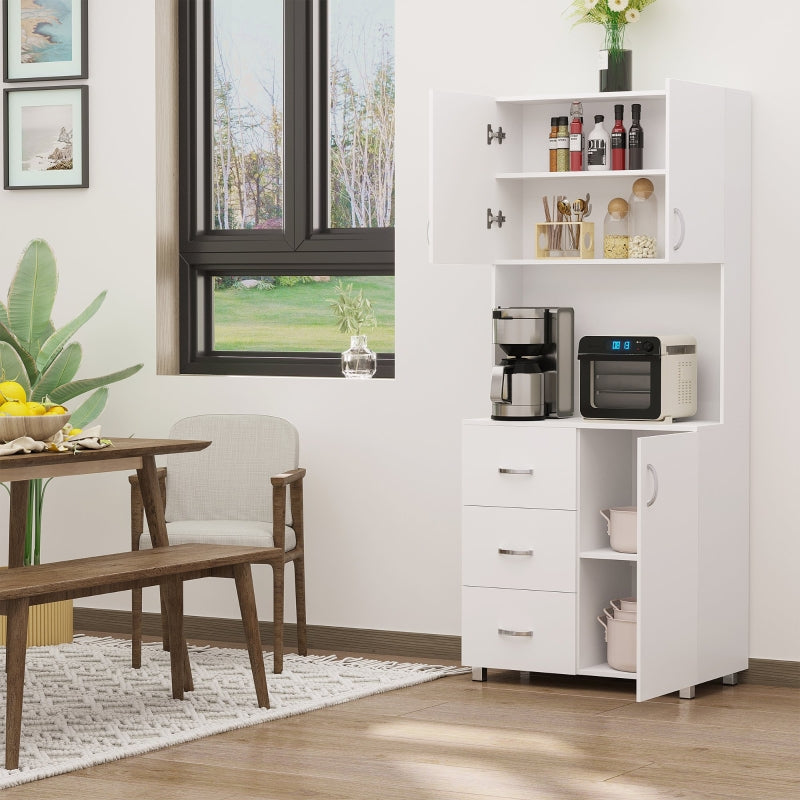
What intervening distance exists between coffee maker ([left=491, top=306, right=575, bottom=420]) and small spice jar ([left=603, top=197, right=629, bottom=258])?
0.26 meters

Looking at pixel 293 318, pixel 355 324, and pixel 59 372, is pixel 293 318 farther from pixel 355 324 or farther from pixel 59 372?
pixel 59 372

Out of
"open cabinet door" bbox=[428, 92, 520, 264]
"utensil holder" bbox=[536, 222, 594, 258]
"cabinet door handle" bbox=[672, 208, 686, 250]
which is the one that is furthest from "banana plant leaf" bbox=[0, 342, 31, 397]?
"cabinet door handle" bbox=[672, 208, 686, 250]

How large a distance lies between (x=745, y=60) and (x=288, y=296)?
1.93 meters

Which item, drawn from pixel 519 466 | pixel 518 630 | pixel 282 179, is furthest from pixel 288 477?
pixel 282 179

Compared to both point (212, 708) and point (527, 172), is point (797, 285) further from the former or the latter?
point (212, 708)

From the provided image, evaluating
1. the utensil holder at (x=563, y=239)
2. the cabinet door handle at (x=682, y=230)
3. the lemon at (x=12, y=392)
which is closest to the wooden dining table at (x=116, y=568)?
the lemon at (x=12, y=392)

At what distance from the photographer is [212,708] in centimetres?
439

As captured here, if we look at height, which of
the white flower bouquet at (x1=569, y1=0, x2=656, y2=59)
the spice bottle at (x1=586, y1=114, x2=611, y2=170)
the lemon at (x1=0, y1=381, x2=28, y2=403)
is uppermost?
the white flower bouquet at (x1=569, y1=0, x2=656, y2=59)

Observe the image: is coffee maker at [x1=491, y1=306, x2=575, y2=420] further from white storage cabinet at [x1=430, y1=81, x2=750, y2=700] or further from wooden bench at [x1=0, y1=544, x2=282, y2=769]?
wooden bench at [x1=0, y1=544, x2=282, y2=769]

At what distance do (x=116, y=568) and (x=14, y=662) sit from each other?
43cm

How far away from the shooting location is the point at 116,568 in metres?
4.04

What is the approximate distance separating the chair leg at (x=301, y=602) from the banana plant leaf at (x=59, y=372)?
1102mm

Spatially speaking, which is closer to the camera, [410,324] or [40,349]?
[410,324]

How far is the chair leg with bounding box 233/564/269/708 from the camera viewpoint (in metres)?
4.35
